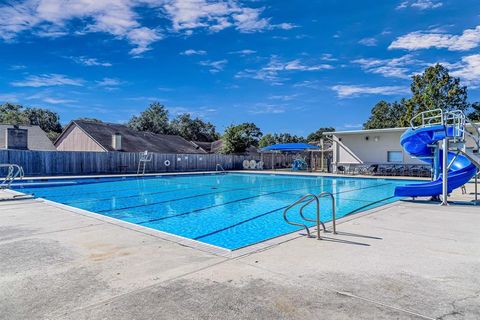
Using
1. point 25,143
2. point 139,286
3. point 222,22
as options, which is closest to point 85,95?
point 25,143

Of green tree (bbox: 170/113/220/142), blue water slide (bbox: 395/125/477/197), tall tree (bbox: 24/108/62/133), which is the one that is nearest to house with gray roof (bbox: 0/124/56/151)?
green tree (bbox: 170/113/220/142)

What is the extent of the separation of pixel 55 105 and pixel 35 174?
111 ft

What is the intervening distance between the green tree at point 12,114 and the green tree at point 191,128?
19.8m

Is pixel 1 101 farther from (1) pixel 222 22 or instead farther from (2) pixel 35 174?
(1) pixel 222 22

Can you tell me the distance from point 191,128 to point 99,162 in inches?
1057

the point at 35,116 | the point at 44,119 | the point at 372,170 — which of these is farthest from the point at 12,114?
the point at 372,170

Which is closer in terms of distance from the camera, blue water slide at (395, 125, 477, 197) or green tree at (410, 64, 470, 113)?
blue water slide at (395, 125, 477, 197)

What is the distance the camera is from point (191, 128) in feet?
158

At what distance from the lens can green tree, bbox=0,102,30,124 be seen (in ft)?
138

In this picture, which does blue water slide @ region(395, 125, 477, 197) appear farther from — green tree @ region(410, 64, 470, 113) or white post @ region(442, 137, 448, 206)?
green tree @ region(410, 64, 470, 113)

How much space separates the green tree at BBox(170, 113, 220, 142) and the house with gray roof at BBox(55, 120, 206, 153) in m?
13.1

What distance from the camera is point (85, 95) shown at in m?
37.8

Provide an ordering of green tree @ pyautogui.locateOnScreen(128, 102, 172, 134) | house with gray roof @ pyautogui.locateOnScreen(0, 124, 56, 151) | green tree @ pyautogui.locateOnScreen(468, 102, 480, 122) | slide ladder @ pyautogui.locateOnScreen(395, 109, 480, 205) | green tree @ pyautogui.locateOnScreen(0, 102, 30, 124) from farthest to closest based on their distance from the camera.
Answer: green tree @ pyautogui.locateOnScreen(128, 102, 172, 134)
green tree @ pyautogui.locateOnScreen(0, 102, 30, 124)
green tree @ pyautogui.locateOnScreen(468, 102, 480, 122)
house with gray roof @ pyautogui.locateOnScreen(0, 124, 56, 151)
slide ladder @ pyautogui.locateOnScreen(395, 109, 480, 205)

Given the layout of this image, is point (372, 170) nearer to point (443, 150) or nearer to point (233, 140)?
point (443, 150)
